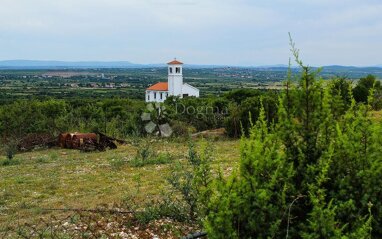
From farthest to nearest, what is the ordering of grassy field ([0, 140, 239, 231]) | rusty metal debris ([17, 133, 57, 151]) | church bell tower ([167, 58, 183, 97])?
church bell tower ([167, 58, 183, 97]) < rusty metal debris ([17, 133, 57, 151]) < grassy field ([0, 140, 239, 231])

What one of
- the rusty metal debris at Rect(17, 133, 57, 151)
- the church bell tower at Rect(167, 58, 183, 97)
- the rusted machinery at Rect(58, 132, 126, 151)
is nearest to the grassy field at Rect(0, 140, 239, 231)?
the rusted machinery at Rect(58, 132, 126, 151)

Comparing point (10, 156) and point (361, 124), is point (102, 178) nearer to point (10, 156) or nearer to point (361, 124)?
point (10, 156)

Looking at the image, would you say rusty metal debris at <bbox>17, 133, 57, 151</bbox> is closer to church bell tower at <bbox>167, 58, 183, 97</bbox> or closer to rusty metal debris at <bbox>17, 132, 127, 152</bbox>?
rusty metal debris at <bbox>17, 132, 127, 152</bbox>

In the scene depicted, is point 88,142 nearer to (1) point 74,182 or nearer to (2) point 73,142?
(2) point 73,142

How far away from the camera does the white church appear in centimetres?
7796

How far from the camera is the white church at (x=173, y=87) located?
78.0 m

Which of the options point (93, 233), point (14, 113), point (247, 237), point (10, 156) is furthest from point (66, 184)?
point (14, 113)

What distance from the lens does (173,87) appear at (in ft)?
259

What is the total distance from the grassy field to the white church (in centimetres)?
6094

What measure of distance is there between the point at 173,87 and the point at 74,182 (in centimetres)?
6901

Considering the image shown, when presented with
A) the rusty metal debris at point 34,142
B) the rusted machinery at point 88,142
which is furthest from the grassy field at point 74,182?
the rusty metal debris at point 34,142

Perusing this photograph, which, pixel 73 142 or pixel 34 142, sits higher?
pixel 73 142

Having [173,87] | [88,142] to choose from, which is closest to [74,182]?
[88,142]

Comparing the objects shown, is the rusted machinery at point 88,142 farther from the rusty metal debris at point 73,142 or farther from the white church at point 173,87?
the white church at point 173,87
